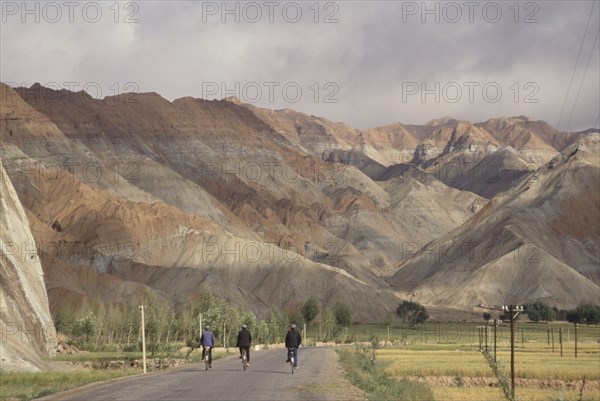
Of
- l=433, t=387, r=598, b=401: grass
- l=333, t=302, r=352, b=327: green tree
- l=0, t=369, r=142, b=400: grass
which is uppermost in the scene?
l=333, t=302, r=352, b=327: green tree

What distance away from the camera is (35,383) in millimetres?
37719

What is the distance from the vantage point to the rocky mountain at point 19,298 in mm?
48812

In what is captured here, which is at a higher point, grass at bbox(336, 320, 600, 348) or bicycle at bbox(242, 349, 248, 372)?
grass at bbox(336, 320, 600, 348)

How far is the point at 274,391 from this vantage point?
28.4m

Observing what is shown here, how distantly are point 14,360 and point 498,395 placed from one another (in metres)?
25.8

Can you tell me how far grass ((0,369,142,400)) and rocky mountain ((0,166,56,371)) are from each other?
5.30 meters

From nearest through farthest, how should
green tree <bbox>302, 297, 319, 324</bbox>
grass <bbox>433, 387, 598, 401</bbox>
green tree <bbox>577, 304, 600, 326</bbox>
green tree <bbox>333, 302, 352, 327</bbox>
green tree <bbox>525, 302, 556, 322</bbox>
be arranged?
grass <bbox>433, 387, 598, 401</bbox>
green tree <bbox>333, 302, 352, 327</bbox>
green tree <bbox>577, 304, 600, 326</bbox>
green tree <bbox>302, 297, 319, 324</bbox>
green tree <bbox>525, 302, 556, 322</bbox>

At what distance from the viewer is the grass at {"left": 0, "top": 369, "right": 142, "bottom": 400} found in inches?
1170

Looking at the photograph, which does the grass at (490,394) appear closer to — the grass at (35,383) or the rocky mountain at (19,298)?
the grass at (35,383)

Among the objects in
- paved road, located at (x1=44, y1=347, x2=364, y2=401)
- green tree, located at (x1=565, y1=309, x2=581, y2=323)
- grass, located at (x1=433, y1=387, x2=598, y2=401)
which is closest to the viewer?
paved road, located at (x1=44, y1=347, x2=364, y2=401)

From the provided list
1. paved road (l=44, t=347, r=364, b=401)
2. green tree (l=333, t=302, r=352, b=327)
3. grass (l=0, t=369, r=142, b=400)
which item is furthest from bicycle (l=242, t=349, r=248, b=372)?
green tree (l=333, t=302, r=352, b=327)

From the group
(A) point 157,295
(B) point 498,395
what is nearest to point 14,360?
(B) point 498,395

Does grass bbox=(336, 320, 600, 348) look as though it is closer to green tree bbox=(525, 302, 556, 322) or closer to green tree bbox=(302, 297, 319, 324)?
green tree bbox=(525, 302, 556, 322)

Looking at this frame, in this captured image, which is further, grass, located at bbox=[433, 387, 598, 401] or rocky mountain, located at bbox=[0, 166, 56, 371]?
rocky mountain, located at bbox=[0, 166, 56, 371]
